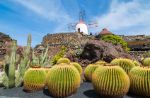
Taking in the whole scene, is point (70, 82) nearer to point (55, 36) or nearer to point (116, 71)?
point (116, 71)

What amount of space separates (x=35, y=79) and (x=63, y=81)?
99cm

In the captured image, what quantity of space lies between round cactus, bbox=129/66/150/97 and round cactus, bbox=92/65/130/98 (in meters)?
0.27

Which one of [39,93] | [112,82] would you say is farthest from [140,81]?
[39,93]

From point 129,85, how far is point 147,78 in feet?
1.45

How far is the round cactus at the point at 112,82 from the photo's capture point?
657cm

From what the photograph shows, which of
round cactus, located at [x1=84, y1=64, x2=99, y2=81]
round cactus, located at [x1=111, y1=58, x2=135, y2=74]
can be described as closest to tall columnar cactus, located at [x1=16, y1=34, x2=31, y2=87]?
round cactus, located at [x1=84, y1=64, x2=99, y2=81]

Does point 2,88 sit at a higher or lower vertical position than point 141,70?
lower

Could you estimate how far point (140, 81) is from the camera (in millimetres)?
6855

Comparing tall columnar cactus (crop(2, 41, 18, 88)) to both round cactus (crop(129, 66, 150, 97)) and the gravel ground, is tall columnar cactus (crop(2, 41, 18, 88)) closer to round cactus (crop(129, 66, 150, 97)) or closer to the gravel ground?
the gravel ground

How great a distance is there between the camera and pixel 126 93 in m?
7.13

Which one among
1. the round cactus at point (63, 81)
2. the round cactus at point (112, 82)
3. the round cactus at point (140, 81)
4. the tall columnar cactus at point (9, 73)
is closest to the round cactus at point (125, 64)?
the round cactus at point (140, 81)

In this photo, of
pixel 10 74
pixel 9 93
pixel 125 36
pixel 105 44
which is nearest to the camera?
pixel 9 93

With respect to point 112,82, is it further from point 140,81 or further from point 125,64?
point 125,64

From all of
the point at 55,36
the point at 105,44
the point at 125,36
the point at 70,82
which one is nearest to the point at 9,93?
the point at 70,82
